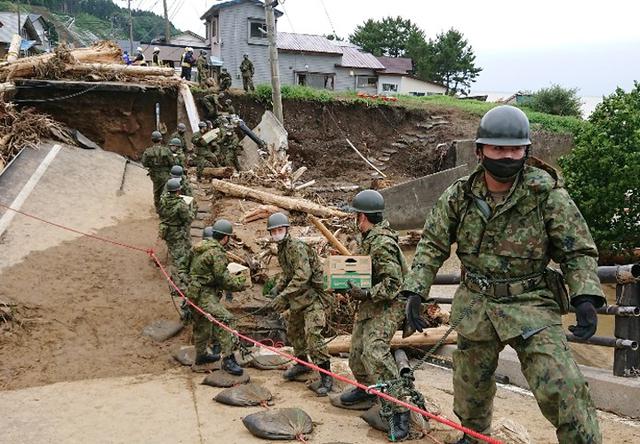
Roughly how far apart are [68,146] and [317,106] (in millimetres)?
12105

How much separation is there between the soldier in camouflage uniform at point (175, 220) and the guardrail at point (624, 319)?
20.5ft

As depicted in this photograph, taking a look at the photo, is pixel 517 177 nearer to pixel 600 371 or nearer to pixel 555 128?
pixel 600 371

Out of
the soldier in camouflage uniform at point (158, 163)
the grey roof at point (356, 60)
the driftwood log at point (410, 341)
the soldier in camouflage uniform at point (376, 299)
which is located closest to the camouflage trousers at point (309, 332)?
the soldier in camouflage uniform at point (376, 299)

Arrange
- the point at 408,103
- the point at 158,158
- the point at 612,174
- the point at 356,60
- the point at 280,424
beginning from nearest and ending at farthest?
the point at 280,424 → the point at 158,158 → the point at 612,174 → the point at 408,103 → the point at 356,60

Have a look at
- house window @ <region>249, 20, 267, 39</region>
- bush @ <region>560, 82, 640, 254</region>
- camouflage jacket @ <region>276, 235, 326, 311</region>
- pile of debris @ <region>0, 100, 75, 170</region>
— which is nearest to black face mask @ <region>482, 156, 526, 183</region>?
camouflage jacket @ <region>276, 235, 326, 311</region>

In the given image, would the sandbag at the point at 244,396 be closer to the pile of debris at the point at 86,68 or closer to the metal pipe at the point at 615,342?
the metal pipe at the point at 615,342

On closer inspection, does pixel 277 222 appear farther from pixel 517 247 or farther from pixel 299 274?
pixel 517 247

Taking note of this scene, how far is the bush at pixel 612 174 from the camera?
1510cm

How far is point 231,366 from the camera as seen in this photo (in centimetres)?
679

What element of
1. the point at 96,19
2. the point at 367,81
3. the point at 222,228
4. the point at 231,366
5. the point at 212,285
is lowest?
the point at 231,366

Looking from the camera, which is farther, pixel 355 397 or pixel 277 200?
pixel 277 200

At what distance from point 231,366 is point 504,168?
424 centimetres

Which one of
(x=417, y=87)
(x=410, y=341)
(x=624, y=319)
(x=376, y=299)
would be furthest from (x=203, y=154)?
(x=417, y=87)

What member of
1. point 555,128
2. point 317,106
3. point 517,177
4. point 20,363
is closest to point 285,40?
point 317,106
